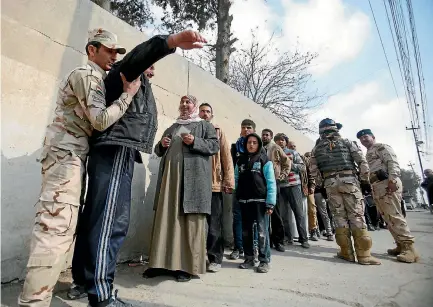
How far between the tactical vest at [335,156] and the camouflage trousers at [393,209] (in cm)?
65

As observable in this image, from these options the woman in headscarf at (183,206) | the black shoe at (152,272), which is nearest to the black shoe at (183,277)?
the woman in headscarf at (183,206)

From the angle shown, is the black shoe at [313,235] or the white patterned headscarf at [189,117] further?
the black shoe at [313,235]

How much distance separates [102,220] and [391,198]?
12.9 ft

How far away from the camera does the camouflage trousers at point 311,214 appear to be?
5.73 m

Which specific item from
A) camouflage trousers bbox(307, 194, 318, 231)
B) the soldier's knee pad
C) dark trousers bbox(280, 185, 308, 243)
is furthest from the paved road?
camouflage trousers bbox(307, 194, 318, 231)

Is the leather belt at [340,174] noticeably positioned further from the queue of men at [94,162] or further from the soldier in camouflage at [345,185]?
the queue of men at [94,162]

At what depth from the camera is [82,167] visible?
1.77 metres

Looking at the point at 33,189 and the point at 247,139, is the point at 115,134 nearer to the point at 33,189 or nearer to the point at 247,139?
the point at 33,189

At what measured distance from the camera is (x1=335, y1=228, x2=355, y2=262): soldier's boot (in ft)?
12.1

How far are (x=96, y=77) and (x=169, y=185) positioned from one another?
4.50ft

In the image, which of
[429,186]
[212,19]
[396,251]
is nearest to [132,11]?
[212,19]

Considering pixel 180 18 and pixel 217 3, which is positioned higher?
pixel 217 3

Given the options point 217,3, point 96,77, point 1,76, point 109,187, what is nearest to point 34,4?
point 1,76

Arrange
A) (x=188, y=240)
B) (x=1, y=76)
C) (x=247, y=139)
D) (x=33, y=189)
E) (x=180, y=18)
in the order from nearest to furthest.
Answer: (x=1, y=76) → (x=33, y=189) → (x=188, y=240) → (x=247, y=139) → (x=180, y=18)
